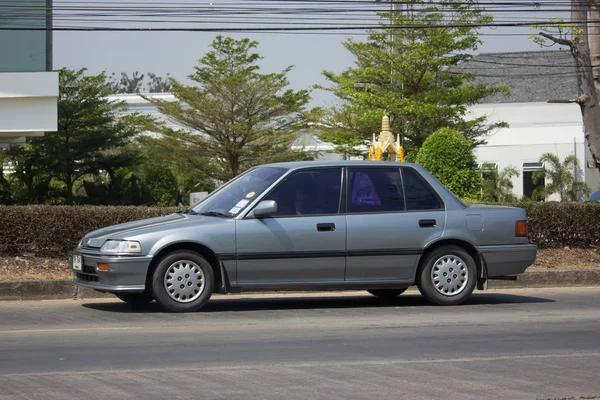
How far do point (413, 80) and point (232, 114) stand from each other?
25.5 feet

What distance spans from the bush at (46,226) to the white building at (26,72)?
5844 mm

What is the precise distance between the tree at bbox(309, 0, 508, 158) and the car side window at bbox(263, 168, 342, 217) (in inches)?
961

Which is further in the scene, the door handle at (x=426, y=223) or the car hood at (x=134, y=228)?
the door handle at (x=426, y=223)

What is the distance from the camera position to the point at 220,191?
1056 centimetres

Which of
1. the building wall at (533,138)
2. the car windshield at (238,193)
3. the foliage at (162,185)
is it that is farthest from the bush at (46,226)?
the building wall at (533,138)

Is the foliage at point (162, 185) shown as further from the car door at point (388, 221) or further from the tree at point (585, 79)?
the car door at point (388, 221)

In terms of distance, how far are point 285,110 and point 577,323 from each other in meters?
30.1

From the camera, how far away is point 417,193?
10.4 metres

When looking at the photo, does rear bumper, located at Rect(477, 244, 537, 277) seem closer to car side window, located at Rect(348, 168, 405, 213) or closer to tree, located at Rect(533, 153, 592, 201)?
car side window, located at Rect(348, 168, 405, 213)

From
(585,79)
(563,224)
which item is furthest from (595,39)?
(563,224)

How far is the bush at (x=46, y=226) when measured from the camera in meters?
12.8

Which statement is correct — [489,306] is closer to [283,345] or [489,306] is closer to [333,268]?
[333,268]

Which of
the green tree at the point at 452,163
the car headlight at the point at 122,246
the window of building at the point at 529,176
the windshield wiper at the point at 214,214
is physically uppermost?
the window of building at the point at 529,176

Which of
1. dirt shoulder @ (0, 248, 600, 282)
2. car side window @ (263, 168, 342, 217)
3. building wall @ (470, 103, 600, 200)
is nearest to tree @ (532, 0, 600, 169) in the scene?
dirt shoulder @ (0, 248, 600, 282)
